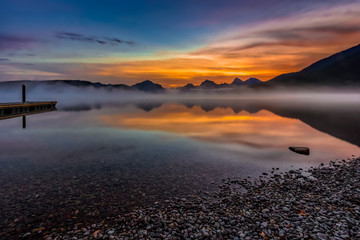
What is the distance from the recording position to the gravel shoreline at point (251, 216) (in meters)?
7.96

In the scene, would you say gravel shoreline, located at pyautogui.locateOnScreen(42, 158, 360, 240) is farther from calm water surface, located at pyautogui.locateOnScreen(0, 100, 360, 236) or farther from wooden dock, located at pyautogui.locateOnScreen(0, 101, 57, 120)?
wooden dock, located at pyautogui.locateOnScreen(0, 101, 57, 120)

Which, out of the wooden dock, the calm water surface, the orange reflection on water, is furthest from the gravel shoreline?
the wooden dock

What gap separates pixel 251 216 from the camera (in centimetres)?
910

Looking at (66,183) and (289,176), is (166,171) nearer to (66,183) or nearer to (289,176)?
(66,183)

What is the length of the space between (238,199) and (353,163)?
42.9 feet

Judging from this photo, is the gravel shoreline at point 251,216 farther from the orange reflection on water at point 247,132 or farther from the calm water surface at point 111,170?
the orange reflection on water at point 247,132

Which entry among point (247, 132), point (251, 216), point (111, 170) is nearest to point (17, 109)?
point (111, 170)

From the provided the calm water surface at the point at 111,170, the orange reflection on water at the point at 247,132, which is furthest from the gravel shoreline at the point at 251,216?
the orange reflection on water at the point at 247,132

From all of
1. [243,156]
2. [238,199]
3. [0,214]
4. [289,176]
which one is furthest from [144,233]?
[243,156]

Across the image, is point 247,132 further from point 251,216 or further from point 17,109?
point 17,109

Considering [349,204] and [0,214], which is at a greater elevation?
[349,204]

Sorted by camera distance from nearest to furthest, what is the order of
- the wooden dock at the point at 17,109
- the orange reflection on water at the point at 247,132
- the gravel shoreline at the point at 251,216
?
the gravel shoreline at the point at 251,216
the orange reflection on water at the point at 247,132
the wooden dock at the point at 17,109

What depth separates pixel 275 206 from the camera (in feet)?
32.7

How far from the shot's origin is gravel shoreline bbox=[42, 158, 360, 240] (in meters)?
7.96
